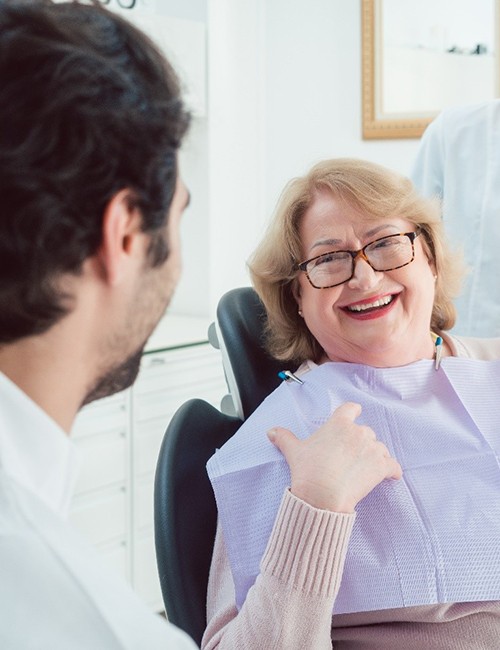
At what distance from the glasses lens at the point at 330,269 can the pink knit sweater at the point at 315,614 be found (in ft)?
1.56

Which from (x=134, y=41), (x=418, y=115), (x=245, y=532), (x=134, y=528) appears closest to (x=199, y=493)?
(x=245, y=532)

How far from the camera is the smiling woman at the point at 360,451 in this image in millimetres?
1232

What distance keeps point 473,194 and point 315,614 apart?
116 centimetres

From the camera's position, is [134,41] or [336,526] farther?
[336,526]

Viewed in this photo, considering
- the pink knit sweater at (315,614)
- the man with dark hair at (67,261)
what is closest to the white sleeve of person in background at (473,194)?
the pink knit sweater at (315,614)

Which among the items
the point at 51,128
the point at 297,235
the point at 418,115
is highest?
the point at 418,115

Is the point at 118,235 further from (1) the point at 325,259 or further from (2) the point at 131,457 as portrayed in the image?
(2) the point at 131,457

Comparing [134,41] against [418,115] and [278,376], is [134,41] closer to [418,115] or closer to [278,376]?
[278,376]

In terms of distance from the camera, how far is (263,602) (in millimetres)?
1199

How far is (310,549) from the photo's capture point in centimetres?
121

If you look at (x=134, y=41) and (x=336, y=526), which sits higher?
(x=134, y=41)

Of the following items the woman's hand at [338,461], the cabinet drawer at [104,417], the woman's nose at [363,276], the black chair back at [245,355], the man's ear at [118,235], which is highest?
the man's ear at [118,235]

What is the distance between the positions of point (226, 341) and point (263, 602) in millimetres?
619

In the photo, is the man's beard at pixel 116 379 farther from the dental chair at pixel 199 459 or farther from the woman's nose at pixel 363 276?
the woman's nose at pixel 363 276
